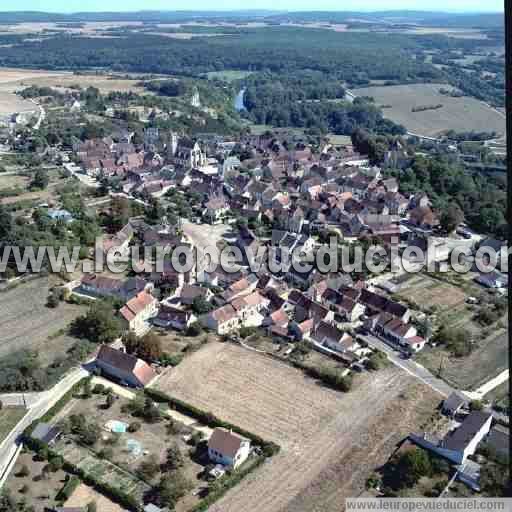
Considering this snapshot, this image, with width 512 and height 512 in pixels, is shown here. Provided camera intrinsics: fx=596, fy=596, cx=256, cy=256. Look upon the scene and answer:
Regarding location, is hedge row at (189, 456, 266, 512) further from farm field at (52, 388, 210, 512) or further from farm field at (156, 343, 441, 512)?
farm field at (52, 388, 210, 512)

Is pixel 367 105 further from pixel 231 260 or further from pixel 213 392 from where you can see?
pixel 213 392

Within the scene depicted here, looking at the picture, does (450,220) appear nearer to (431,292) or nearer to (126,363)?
(431,292)

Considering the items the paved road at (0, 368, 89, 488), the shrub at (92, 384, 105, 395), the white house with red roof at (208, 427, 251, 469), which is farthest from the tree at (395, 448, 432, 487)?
the paved road at (0, 368, 89, 488)

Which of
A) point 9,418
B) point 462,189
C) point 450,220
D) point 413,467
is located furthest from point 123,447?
point 462,189

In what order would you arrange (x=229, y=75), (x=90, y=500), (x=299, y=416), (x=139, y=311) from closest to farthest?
1. (x=90, y=500)
2. (x=299, y=416)
3. (x=139, y=311)
4. (x=229, y=75)

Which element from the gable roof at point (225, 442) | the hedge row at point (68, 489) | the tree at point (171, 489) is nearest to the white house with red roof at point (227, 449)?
the gable roof at point (225, 442)

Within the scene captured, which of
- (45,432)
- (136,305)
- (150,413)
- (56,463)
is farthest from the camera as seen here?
(136,305)
